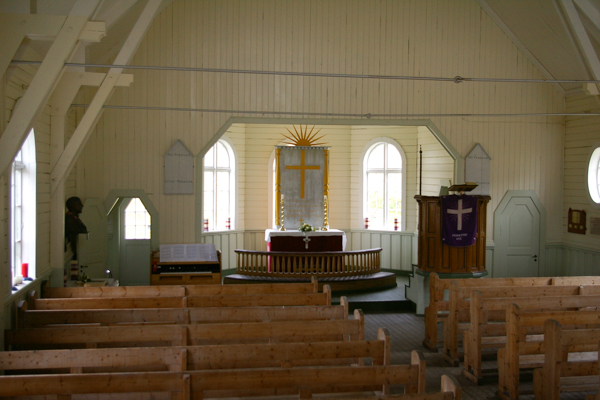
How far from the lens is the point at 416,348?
25.1 ft

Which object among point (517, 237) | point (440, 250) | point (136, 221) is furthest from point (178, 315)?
point (517, 237)

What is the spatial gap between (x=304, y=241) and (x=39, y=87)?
7.33 meters

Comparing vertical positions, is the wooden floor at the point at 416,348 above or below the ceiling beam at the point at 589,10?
below

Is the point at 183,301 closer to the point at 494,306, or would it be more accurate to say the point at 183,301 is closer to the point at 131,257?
the point at 494,306

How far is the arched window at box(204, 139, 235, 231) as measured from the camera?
40.4 feet

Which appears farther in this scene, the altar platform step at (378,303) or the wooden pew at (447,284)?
the altar platform step at (378,303)

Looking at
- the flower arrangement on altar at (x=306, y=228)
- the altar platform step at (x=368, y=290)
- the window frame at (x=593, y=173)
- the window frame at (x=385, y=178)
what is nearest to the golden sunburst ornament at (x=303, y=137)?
the window frame at (x=385, y=178)

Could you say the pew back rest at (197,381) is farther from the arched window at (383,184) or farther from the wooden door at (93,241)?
the arched window at (383,184)

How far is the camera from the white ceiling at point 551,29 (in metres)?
8.16

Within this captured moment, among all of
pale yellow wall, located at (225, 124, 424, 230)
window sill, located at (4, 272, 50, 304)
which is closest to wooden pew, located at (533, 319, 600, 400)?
window sill, located at (4, 272, 50, 304)

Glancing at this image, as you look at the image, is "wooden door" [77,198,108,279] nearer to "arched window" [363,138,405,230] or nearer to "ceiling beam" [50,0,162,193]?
"ceiling beam" [50,0,162,193]

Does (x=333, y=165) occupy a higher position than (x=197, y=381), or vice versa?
(x=333, y=165)

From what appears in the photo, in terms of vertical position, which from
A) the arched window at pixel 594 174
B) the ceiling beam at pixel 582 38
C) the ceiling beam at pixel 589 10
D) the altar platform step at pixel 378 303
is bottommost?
the altar platform step at pixel 378 303

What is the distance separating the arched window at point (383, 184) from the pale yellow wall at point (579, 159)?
335 centimetres
